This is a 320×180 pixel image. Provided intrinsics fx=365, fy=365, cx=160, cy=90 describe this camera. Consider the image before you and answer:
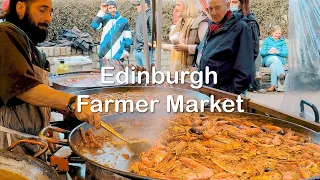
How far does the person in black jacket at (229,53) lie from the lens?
3.76 m

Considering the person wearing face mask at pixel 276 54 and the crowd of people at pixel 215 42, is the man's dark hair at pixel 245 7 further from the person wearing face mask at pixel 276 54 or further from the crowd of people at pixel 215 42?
the person wearing face mask at pixel 276 54

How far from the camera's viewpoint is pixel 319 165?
1.98 meters

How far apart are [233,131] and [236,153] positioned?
1.15 ft

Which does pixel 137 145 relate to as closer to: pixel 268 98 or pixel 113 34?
pixel 113 34

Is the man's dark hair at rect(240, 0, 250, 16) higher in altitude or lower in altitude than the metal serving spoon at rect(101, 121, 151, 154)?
higher

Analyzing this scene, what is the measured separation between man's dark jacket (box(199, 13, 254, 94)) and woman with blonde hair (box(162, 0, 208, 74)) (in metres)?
1.54

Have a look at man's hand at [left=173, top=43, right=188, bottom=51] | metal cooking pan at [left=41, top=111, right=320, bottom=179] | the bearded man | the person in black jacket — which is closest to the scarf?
man's hand at [left=173, top=43, right=188, bottom=51]

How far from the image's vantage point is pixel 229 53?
3.81 m

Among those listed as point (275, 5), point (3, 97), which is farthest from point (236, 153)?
point (275, 5)

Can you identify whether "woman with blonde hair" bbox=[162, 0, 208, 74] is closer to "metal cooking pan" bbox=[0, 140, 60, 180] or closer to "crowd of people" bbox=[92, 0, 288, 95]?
"crowd of people" bbox=[92, 0, 288, 95]

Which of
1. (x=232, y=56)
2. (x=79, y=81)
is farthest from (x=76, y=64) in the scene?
(x=232, y=56)

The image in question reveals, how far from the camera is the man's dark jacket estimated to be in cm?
376

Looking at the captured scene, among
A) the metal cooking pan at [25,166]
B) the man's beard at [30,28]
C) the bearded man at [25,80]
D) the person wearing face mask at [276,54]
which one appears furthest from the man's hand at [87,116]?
the person wearing face mask at [276,54]

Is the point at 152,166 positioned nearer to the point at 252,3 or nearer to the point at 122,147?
the point at 122,147
